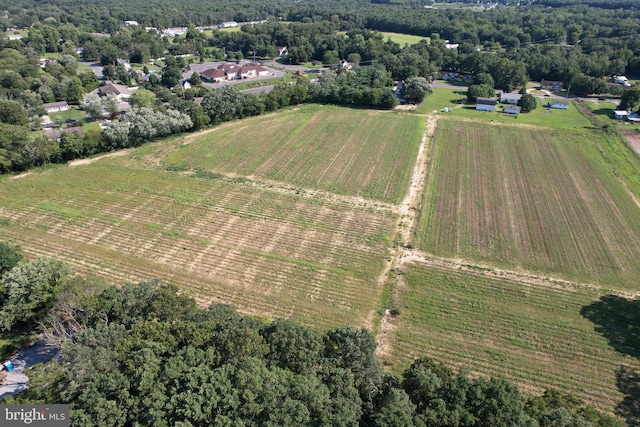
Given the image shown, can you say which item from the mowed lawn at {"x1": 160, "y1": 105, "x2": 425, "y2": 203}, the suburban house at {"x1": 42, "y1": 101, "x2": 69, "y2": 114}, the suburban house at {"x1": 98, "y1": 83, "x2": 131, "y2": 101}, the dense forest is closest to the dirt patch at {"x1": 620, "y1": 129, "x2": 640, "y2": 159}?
the mowed lawn at {"x1": 160, "y1": 105, "x2": 425, "y2": 203}

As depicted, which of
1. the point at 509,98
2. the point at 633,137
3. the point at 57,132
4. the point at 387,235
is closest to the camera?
the point at 387,235

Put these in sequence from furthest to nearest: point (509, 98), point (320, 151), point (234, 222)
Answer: point (509, 98), point (320, 151), point (234, 222)

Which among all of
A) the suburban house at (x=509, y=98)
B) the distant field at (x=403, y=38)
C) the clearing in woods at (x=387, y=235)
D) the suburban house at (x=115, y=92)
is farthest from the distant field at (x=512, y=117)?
the distant field at (x=403, y=38)

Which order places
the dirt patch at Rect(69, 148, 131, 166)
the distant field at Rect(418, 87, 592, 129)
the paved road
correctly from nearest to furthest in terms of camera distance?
the paved road
the dirt patch at Rect(69, 148, 131, 166)
the distant field at Rect(418, 87, 592, 129)

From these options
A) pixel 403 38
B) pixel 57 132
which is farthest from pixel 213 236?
pixel 403 38

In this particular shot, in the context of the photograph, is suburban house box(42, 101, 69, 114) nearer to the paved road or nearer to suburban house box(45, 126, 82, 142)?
suburban house box(45, 126, 82, 142)

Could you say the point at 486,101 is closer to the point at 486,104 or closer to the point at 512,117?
the point at 486,104

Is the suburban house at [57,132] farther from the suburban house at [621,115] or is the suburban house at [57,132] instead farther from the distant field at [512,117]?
the suburban house at [621,115]
